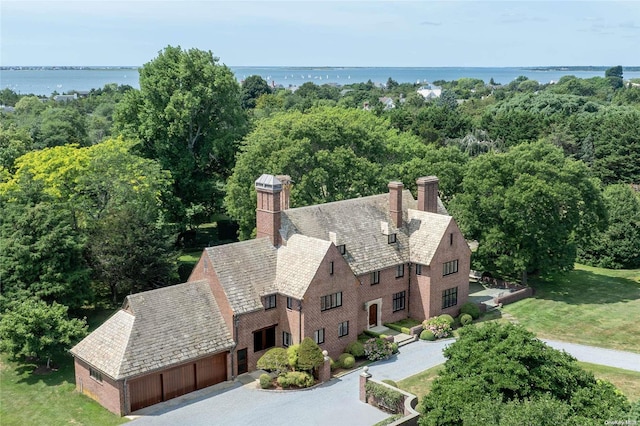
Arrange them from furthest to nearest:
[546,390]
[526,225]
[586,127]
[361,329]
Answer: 1. [586,127]
2. [526,225]
3. [361,329]
4. [546,390]

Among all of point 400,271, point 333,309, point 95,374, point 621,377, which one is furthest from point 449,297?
point 95,374

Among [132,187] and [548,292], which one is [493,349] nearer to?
[548,292]

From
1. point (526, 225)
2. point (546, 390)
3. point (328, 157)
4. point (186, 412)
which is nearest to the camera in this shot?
point (546, 390)

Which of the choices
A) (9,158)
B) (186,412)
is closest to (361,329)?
(186,412)

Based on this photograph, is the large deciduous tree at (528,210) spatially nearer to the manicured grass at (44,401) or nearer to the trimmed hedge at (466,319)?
the trimmed hedge at (466,319)

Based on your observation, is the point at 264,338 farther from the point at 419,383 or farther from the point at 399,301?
the point at 399,301

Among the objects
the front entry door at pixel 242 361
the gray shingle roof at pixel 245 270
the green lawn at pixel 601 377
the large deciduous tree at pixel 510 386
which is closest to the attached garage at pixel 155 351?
Result: the front entry door at pixel 242 361
